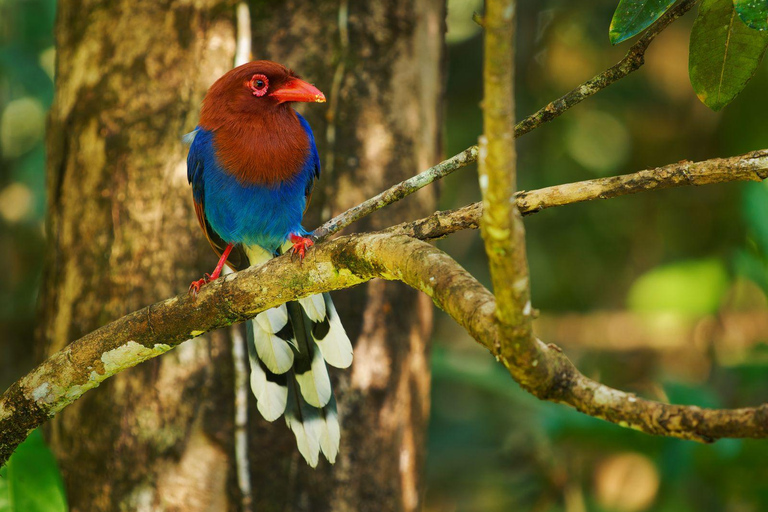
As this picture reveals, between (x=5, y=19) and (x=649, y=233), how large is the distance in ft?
21.0

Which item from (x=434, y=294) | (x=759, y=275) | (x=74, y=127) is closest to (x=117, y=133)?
(x=74, y=127)

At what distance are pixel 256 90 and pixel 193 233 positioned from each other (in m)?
0.74

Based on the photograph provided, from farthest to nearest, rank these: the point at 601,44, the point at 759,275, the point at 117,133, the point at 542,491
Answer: the point at 601,44
the point at 542,491
the point at 759,275
the point at 117,133

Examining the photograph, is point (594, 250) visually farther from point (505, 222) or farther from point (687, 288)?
point (505, 222)

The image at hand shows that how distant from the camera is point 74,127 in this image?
3809 mm

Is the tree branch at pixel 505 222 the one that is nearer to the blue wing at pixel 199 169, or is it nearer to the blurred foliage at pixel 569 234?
the blue wing at pixel 199 169

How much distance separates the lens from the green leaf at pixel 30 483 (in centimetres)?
306

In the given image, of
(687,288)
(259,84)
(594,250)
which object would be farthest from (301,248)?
(594,250)

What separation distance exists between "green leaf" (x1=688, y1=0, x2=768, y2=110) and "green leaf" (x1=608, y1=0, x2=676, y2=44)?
217 mm

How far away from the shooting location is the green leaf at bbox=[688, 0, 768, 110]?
7.56 feet

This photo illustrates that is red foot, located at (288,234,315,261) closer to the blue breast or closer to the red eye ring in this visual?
the blue breast

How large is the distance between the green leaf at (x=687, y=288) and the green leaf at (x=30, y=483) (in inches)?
175

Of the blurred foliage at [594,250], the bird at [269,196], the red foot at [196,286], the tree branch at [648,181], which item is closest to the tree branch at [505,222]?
the tree branch at [648,181]

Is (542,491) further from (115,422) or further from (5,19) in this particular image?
(5,19)
